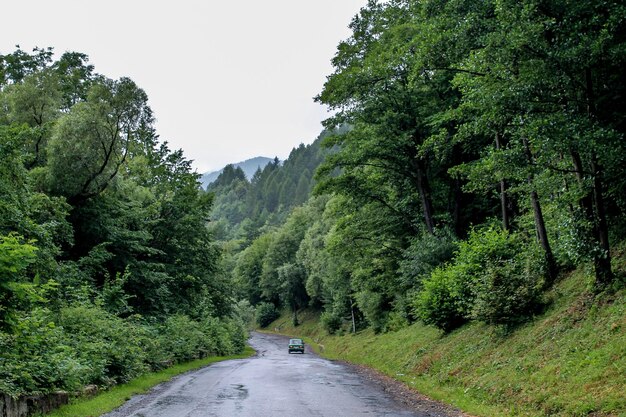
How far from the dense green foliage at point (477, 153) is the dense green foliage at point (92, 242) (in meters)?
10.7

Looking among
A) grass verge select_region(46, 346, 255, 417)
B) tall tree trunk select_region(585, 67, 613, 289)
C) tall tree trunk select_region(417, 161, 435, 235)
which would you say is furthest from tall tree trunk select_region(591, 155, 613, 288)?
tall tree trunk select_region(417, 161, 435, 235)

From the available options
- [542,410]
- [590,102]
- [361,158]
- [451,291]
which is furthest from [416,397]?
[361,158]

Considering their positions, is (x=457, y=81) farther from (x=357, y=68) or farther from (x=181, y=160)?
(x=181, y=160)

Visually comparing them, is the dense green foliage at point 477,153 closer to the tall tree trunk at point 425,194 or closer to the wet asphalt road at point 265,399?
the tall tree trunk at point 425,194

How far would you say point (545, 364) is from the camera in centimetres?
1126

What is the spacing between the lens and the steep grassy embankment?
359 inches

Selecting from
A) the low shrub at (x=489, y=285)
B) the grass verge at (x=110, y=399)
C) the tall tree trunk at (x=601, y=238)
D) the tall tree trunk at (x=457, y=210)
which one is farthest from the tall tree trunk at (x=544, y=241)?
the grass verge at (x=110, y=399)

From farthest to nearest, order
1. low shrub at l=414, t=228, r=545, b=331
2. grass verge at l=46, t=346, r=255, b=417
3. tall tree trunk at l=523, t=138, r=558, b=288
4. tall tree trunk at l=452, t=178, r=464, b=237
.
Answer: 1. tall tree trunk at l=452, t=178, r=464, b=237
2. tall tree trunk at l=523, t=138, r=558, b=288
3. low shrub at l=414, t=228, r=545, b=331
4. grass verge at l=46, t=346, r=255, b=417

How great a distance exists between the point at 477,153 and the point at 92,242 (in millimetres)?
21082

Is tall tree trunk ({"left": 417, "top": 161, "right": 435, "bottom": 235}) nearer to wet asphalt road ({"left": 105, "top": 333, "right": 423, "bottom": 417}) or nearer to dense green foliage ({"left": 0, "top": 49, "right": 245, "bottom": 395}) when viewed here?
wet asphalt road ({"left": 105, "top": 333, "right": 423, "bottom": 417})

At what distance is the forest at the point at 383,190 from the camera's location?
11.8m

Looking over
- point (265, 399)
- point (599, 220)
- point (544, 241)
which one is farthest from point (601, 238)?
point (265, 399)

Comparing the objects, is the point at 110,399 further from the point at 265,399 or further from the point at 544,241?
the point at 544,241

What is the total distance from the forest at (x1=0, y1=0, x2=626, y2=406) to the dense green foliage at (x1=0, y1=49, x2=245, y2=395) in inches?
3.7
